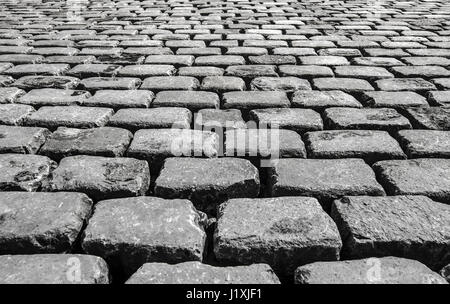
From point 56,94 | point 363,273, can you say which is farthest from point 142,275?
point 56,94

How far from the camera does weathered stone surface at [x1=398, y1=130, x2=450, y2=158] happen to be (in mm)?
1591

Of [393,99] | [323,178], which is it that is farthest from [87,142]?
[393,99]

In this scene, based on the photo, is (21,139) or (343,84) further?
(343,84)

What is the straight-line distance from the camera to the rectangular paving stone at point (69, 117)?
1825mm

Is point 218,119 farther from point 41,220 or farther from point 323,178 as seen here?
point 41,220

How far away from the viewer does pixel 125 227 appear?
119cm

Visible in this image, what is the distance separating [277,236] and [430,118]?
46.4 inches

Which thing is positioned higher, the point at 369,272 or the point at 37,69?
the point at 37,69

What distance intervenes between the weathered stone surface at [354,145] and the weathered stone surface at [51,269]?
94 cm

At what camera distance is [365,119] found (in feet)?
6.07

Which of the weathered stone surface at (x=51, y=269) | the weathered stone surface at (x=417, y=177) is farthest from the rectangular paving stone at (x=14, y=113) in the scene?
the weathered stone surface at (x=417, y=177)

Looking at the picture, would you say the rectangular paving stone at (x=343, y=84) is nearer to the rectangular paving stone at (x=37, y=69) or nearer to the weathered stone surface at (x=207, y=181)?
the weathered stone surface at (x=207, y=181)

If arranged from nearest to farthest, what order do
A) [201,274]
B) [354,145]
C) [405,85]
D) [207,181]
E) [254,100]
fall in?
[201,274]
[207,181]
[354,145]
[254,100]
[405,85]
